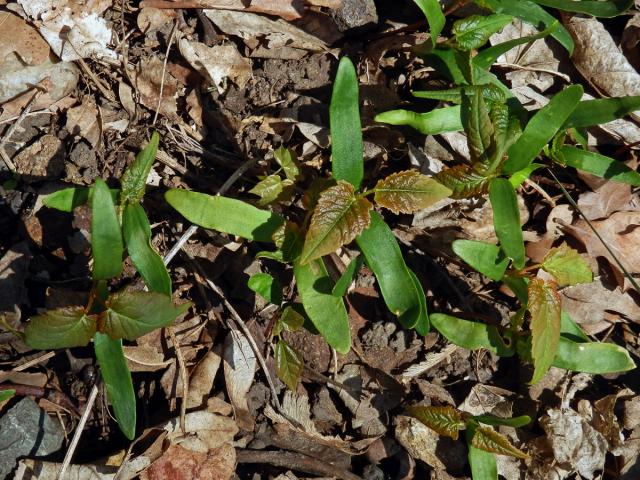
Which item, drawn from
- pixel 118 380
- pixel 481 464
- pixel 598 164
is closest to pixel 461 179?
pixel 598 164

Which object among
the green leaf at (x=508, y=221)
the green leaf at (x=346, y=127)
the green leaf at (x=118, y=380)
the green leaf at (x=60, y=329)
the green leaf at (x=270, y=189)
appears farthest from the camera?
the green leaf at (x=270, y=189)

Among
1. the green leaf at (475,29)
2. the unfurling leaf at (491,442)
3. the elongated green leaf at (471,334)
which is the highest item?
the green leaf at (475,29)

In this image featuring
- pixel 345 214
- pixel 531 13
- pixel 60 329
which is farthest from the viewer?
pixel 531 13

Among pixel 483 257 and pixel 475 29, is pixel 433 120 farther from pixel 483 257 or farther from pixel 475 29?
pixel 483 257

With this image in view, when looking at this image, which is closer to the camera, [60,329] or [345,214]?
[60,329]

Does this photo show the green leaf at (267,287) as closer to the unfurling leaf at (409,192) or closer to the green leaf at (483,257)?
the unfurling leaf at (409,192)

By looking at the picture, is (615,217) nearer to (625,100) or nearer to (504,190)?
(625,100)

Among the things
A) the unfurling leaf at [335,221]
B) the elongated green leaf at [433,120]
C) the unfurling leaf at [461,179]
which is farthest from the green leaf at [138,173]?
the unfurling leaf at [461,179]

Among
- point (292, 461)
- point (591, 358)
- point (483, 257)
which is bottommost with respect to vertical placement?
point (292, 461)
